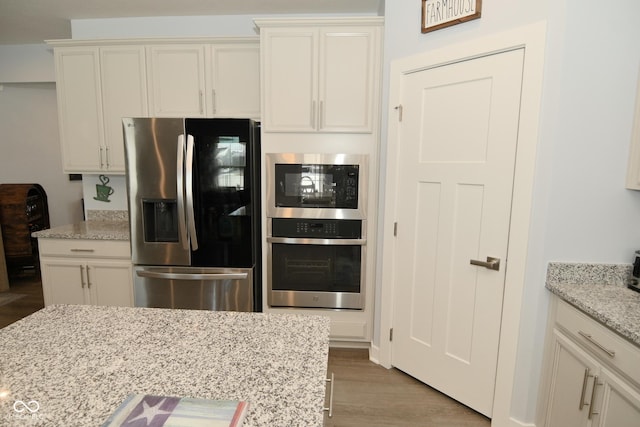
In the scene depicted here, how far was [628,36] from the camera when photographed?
1519mm

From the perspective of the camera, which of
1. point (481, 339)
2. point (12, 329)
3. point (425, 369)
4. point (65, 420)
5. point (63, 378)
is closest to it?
point (65, 420)

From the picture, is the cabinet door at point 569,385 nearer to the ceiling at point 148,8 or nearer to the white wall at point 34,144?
the ceiling at point 148,8

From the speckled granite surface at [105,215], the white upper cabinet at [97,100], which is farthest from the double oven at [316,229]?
the speckled granite surface at [105,215]

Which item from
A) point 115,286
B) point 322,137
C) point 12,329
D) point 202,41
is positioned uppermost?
point 202,41

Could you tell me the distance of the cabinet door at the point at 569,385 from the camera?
1410 mm

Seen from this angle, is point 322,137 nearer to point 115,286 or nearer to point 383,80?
point 383,80

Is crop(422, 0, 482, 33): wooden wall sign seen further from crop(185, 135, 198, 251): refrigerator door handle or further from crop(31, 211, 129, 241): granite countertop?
crop(31, 211, 129, 241): granite countertop

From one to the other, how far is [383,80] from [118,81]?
7.33ft

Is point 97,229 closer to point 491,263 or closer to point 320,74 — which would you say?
point 320,74

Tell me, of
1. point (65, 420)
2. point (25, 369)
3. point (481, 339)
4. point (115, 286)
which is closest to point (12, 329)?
point (25, 369)

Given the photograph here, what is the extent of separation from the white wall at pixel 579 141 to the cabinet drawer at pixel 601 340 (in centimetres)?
15

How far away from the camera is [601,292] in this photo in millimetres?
1557

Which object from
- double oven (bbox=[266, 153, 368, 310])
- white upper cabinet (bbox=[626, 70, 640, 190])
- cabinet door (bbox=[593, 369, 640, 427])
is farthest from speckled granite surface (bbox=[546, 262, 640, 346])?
double oven (bbox=[266, 153, 368, 310])

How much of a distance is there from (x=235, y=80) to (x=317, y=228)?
4.63ft
